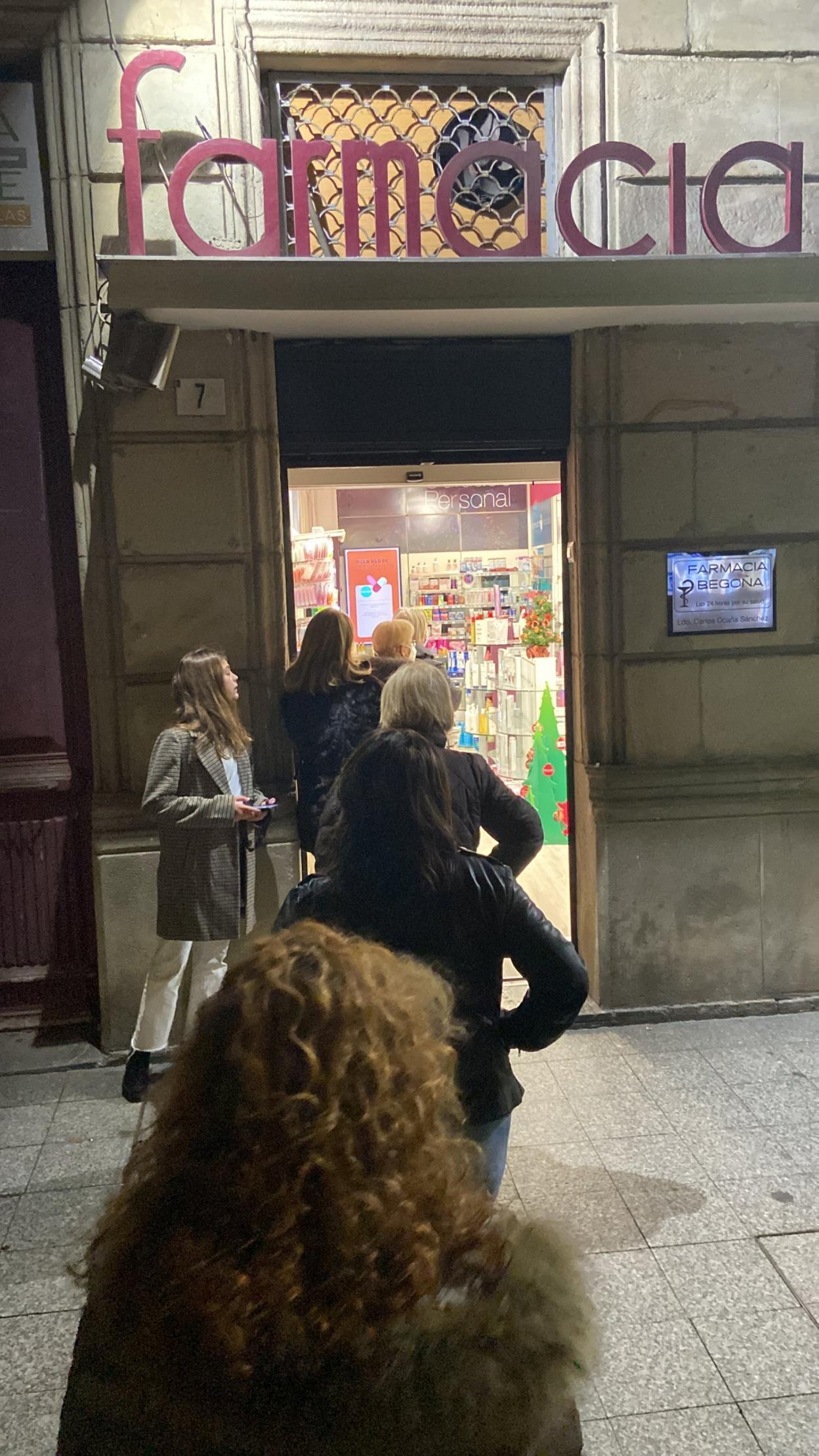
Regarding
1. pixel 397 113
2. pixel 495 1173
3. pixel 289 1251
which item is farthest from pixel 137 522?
pixel 289 1251

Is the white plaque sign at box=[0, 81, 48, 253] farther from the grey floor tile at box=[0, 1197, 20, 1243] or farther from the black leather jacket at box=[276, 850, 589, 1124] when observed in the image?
the grey floor tile at box=[0, 1197, 20, 1243]

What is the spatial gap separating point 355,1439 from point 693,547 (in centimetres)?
501

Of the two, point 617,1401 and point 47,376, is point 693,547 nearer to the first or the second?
point 47,376

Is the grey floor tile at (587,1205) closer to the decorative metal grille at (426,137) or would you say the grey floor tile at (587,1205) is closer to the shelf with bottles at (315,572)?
the shelf with bottles at (315,572)

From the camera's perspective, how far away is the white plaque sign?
519 cm

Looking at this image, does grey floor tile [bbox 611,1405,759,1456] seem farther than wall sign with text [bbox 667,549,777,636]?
No

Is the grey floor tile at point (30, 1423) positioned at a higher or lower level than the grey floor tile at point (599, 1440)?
higher

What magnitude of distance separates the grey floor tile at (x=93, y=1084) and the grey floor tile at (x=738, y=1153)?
2.57 metres

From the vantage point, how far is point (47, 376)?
5.31 m

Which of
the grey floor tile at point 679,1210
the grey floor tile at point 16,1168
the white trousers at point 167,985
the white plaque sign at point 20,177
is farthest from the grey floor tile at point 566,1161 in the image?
the white plaque sign at point 20,177

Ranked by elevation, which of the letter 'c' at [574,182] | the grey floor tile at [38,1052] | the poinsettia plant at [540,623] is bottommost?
the grey floor tile at [38,1052]

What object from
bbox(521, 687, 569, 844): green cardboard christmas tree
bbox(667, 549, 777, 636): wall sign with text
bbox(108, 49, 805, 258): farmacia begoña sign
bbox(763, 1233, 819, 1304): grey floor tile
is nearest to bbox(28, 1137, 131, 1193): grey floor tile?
bbox(763, 1233, 819, 1304): grey floor tile

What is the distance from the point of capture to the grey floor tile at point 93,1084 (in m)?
4.95

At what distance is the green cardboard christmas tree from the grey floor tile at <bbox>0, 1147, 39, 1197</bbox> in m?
3.70
